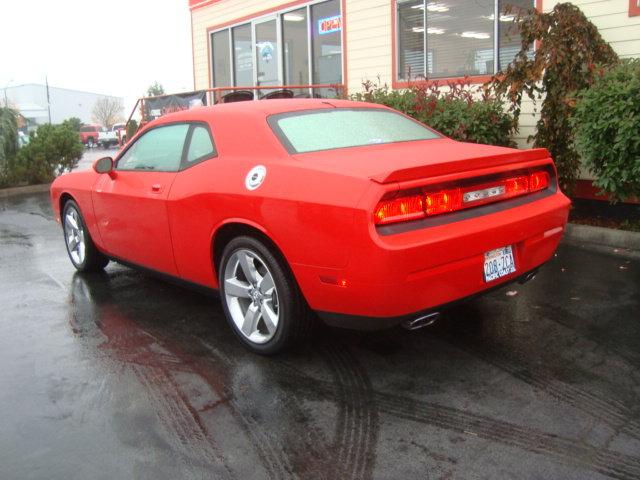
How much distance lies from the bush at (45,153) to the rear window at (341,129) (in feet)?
35.3

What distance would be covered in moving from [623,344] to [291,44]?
33.2 feet

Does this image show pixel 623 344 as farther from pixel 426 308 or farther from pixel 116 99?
pixel 116 99

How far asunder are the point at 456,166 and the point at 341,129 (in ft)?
3.51

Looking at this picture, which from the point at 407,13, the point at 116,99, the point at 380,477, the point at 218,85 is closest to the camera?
the point at 380,477

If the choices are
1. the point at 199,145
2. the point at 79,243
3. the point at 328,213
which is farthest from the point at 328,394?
the point at 79,243

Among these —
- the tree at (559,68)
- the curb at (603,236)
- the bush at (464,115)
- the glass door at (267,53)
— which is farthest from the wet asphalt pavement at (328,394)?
the glass door at (267,53)

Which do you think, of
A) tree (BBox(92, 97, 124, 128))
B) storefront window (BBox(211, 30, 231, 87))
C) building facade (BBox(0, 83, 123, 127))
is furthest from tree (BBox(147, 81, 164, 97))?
storefront window (BBox(211, 30, 231, 87))

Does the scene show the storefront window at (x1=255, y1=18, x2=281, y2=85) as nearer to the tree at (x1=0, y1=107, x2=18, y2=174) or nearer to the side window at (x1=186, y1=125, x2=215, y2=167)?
the tree at (x1=0, y1=107, x2=18, y2=174)

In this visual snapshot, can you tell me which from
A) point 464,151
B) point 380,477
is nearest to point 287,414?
point 380,477

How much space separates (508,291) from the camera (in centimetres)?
510

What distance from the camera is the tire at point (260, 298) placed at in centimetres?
365

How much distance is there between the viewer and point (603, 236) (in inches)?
264

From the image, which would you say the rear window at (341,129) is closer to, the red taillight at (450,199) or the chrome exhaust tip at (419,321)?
the red taillight at (450,199)

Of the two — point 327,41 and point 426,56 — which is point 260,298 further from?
point 327,41
